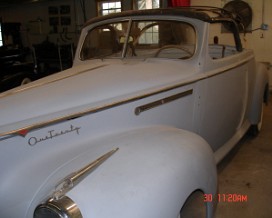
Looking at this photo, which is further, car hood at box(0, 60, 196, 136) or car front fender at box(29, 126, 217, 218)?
car hood at box(0, 60, 196, 136)

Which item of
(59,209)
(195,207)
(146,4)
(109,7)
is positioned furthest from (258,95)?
(109,7)

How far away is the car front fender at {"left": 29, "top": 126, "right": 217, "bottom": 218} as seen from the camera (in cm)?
124

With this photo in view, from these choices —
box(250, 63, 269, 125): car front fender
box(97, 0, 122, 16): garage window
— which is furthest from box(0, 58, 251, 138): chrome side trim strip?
box(97, 0, 122, 16): garage window

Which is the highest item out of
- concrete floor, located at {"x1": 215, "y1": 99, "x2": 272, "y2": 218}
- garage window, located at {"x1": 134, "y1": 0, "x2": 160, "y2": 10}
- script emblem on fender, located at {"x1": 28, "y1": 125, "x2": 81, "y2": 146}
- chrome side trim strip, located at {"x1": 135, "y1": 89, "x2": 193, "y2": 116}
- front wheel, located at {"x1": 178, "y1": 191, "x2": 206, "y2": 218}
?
garage window, located at {"x1": 134, "y1": 0, "x2": 160, "y2": 10}

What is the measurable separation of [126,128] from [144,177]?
0.46m

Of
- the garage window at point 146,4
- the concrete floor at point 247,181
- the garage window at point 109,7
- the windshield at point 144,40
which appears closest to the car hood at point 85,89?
the windshield at point 144,40

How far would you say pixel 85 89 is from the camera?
1.73 metres

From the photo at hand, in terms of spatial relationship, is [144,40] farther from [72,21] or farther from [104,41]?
[72,21]

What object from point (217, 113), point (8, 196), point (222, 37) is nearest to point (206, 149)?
point (217, 113)

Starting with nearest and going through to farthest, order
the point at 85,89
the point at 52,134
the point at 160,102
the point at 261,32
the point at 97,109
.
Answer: the point at 52,134
the point at 97,109
the point at 85,89
the point at 160,102
the point at 261,32

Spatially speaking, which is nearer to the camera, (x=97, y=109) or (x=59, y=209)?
(x=59, y=209)

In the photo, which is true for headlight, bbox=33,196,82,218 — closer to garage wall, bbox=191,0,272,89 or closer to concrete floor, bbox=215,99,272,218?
concrete floor, bbox=215,99,272,218

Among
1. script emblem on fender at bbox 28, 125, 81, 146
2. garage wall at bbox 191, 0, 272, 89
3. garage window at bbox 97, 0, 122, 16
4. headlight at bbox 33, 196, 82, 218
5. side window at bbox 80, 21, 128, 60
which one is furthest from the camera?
garage window at bbox 97, 0, 122, 16

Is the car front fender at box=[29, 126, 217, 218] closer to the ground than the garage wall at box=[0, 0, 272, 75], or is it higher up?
closer to the ground
